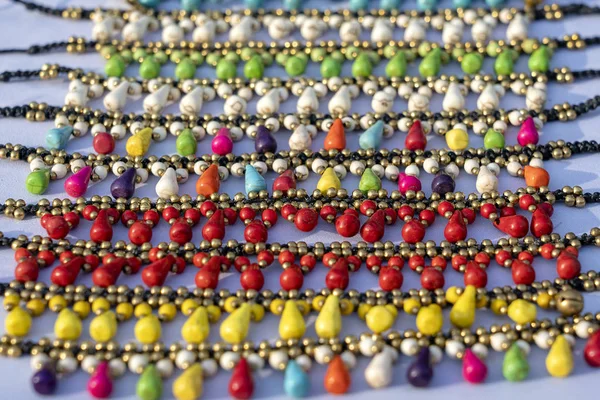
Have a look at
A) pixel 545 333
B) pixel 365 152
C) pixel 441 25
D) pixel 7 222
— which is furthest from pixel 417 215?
pixel 7 222

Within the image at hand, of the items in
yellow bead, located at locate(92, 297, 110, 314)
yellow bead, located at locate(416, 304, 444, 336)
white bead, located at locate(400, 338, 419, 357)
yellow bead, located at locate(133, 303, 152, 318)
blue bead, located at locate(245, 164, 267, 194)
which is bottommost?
white bead, located at locate(400, 338, 419, 357)

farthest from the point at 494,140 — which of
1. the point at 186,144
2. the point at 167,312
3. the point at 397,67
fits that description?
the point at 167,312

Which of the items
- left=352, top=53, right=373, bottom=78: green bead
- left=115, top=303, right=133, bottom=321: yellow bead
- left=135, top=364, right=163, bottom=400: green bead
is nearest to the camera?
left=135, top=364, right=163, bottom=400: green bead

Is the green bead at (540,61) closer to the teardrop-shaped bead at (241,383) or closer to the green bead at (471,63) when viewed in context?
the green bead at (471,63)

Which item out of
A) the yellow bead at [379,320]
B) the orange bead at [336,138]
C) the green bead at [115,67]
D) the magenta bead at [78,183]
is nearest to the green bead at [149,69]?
the green bead at [115,67]

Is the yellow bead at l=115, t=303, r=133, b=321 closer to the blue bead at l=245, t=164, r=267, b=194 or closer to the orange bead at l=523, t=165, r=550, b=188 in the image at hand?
the blue bead at l=245, t=164, r=267, b=194

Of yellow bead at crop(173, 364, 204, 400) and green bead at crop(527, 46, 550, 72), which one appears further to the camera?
green bead at crop(527, 46, 550, 72)

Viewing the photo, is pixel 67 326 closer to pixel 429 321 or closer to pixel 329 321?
pixel 329 321

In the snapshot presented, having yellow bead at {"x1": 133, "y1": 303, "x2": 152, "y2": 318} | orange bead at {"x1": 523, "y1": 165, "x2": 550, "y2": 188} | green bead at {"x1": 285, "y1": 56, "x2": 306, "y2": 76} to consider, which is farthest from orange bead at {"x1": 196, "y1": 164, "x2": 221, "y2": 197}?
orange bead at {"x1": 523, "y1": 165, "x2": 550, "y2": 188}

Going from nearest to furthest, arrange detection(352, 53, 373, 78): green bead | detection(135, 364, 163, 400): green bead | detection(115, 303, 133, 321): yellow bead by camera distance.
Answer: detection(135, 364, 163, 400): green bead, detection(115, 303, 133, 321): yellow bead, detection(352, 53, 373, 78): green bead
